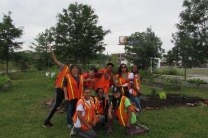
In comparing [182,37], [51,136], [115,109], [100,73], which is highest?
[182,37]

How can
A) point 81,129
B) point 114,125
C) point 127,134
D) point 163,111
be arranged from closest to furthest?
point 81,129
point 127,134
point 114,125
point 163,111

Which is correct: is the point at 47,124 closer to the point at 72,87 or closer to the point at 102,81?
the point at 72,87

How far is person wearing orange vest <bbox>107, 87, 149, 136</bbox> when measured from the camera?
7.65m

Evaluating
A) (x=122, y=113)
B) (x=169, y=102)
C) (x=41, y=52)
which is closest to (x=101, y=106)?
(x=122, y=113)

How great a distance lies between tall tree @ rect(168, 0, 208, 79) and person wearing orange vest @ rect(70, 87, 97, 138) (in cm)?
1527

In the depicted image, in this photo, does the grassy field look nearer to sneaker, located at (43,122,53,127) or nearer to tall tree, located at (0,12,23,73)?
sneaker, located at (43,122,53,127)

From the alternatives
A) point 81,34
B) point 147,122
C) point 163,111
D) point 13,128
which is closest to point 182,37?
point 81,34

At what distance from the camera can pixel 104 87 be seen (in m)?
8.66

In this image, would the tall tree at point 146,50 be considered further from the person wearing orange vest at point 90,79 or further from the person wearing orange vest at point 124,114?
the person wearing orange vest at point 124,114

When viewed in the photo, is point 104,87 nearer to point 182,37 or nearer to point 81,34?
point 182,37

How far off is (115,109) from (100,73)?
1300 mm

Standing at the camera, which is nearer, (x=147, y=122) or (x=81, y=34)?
(x=147, y=122)

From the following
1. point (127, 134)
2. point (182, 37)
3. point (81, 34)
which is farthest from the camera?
point (81, 34)

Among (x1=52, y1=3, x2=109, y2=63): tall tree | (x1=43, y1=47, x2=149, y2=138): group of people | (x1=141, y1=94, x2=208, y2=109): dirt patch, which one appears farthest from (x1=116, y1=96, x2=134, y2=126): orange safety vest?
(x1=52, y1=3, x2=109, y2=63): tall tree
